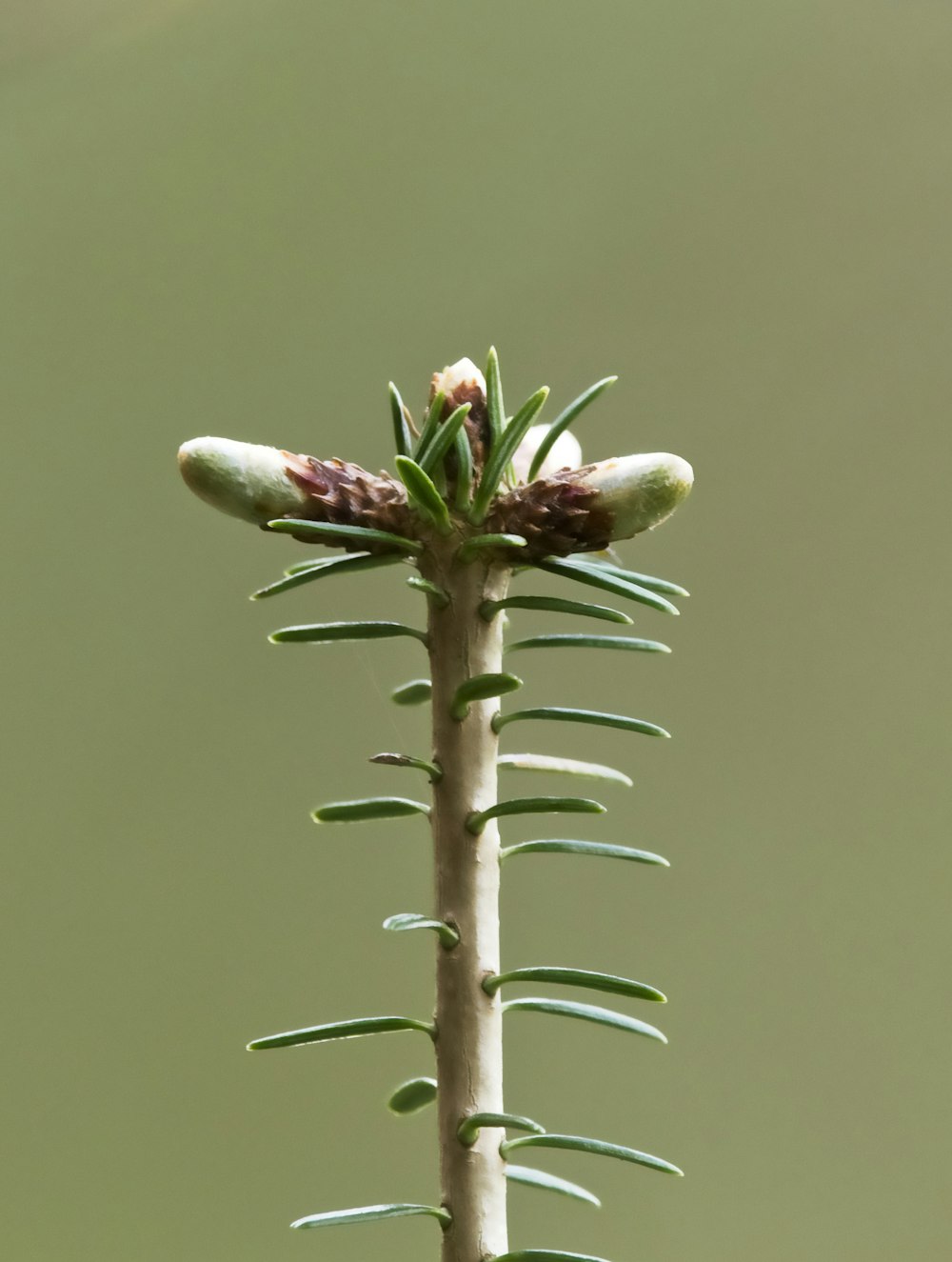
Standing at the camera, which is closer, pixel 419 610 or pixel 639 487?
pixel 639 487

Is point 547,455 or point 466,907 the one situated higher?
point 547,455

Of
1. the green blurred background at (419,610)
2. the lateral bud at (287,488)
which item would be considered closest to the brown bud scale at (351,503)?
the lateral bud at (287,488)

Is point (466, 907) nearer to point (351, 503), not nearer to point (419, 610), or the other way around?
point (351, 503)

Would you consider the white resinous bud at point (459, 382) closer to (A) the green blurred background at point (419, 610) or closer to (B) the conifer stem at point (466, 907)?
(B) the conifer stem at point (466, 907)

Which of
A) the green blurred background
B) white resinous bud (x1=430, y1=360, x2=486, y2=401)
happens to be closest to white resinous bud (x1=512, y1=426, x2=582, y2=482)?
white resinous bud (x1=430, y1=360, x2=486, y2=401)

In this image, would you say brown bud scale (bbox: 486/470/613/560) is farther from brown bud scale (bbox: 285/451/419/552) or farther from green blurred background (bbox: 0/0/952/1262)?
green blurred background (bbox: 0/0/952/1262)

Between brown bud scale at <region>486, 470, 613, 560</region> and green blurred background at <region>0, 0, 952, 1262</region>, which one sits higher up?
green blurred background at <region>0, 0, 952, 1262</region>

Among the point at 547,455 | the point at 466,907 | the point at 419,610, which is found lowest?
the point at 466,907

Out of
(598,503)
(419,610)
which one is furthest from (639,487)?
(419,610)
